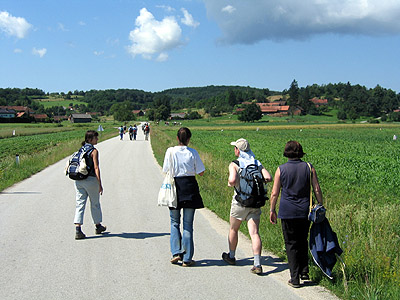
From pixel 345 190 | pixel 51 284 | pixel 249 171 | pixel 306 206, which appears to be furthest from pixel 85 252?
pixel 345 190

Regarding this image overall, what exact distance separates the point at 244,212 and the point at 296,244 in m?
0.82

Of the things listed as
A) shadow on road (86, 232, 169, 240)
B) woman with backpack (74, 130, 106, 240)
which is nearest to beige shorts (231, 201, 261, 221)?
shadow on road (86, 232, 169, 240)

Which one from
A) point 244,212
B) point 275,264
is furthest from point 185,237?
point 275,264

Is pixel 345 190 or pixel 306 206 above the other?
pixel 306 206

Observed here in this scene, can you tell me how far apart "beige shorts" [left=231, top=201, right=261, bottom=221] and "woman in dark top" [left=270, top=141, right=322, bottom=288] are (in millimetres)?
460

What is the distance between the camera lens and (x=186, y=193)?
5.52 metres

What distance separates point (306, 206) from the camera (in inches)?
189

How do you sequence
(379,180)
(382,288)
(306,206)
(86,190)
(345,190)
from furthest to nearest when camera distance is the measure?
(379,180) → (345,190) → (86,190) → (306,206) → (382,288)

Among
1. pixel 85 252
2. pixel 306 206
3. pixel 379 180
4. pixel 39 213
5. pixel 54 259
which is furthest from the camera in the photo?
pixel 379 180

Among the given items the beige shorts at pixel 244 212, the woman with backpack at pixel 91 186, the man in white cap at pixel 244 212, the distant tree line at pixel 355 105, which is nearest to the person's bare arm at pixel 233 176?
the man in white cap at pixel 244 212

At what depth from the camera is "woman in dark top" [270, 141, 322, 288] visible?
4805 millimetres

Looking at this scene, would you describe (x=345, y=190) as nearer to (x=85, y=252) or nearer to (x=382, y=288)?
(x=382, y=288)

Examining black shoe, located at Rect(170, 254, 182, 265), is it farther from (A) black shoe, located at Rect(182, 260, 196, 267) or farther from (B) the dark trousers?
(B) the dark trousers

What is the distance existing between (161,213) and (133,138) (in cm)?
3724
